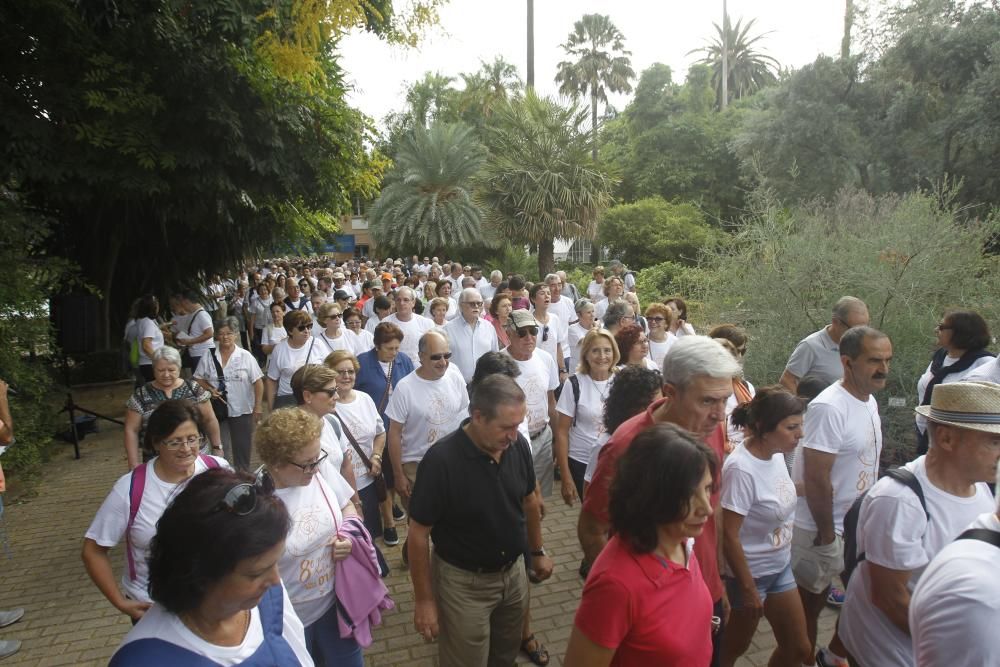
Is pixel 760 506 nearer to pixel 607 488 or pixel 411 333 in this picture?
pixel 607 488

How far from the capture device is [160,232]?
1321 centimetres

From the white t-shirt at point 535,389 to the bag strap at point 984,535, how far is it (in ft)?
10.7

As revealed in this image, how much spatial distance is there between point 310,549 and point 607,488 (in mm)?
1329

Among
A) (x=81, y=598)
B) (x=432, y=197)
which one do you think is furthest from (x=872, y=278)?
(x=432, y=197)

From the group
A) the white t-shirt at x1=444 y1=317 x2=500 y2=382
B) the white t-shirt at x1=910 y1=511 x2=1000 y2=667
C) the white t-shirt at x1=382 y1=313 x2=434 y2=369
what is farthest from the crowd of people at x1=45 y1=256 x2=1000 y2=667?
the white t-shirt at x1=382 y1=313 x2=434 y2=369

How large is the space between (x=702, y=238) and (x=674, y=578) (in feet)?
81.7

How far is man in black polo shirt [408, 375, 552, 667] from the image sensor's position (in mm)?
2848

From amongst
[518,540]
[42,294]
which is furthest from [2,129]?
[518,540]

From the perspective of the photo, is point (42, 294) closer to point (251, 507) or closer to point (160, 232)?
point (160, 232)

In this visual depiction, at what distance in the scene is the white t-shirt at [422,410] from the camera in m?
4.45

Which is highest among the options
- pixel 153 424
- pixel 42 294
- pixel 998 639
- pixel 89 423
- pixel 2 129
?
pixel 2 129

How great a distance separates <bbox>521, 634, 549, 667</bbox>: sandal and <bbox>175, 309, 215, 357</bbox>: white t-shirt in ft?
19.3

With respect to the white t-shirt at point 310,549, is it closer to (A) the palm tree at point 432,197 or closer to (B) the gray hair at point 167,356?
(B) the gray hair at point 167,356

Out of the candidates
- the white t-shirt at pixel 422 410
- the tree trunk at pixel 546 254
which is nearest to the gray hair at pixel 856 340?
the white t-shirt at pixel 422 410
